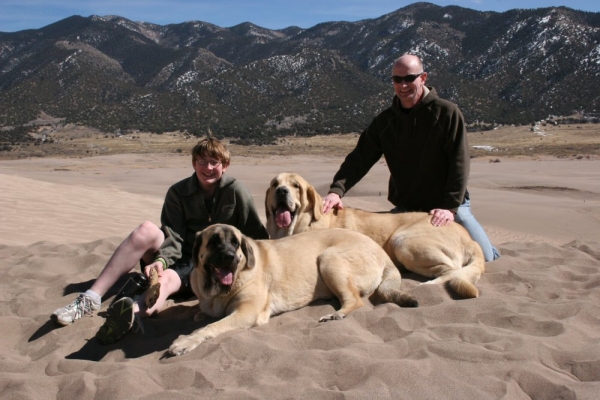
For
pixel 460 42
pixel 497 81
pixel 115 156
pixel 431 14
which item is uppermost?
pixel 431 14

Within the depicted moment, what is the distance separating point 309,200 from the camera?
5742mm

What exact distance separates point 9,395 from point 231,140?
37470 millimetres

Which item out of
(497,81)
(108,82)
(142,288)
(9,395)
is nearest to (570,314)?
(142,288)

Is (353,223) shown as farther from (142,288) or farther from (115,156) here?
(115,156)

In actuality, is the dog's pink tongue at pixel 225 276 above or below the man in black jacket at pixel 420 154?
below

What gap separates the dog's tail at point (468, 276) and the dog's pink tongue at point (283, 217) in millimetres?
1575

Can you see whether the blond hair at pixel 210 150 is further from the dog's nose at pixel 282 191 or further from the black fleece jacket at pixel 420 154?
the black fleece jacket at pixel 420 154

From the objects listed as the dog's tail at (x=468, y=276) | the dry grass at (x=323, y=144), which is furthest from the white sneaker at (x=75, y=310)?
the dry grass at (x=323, y=144)

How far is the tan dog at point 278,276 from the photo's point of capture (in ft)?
13.7

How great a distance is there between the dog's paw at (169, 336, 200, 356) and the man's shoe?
0.40 metres

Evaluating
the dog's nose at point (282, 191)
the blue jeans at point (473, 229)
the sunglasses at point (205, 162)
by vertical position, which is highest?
the sunglasses at point (205, 162)

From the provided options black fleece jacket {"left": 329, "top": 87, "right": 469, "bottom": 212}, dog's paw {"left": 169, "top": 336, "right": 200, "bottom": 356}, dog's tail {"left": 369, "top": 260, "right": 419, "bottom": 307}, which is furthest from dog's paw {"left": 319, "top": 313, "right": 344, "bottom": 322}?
black fleece jacket {"left": 329, "top": 87, "right": 469, "bottom": 212}

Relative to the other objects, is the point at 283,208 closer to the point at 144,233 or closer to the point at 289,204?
the point at 289,204

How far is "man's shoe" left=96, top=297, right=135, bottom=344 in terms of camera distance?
3998 millimetres
